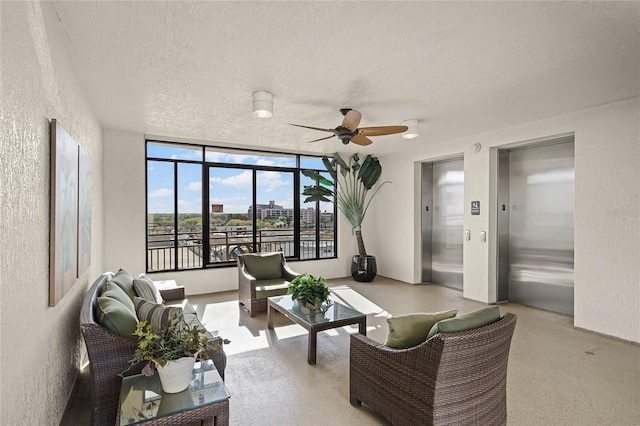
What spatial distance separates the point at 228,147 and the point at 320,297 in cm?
371

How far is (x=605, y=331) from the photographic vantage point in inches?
159

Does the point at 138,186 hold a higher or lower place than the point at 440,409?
higher

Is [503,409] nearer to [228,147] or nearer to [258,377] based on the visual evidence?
[258,377]

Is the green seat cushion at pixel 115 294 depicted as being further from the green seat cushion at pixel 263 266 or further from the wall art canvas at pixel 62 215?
the green seat cushion at pixel 263 266

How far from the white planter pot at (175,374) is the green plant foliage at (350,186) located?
5.10 meters

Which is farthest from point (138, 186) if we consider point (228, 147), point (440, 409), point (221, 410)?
point (440, 409)

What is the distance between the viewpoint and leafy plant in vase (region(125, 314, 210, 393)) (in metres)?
1.92

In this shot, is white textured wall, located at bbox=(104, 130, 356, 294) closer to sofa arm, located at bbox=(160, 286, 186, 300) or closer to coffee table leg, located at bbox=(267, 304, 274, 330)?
sofa arm, located at bbox=(160, 286, 186, 300)

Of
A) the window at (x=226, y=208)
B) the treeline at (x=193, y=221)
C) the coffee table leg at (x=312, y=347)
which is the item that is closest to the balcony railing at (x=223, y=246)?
the window at (x=226, y=208)

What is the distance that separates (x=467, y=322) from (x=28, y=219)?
247 cm

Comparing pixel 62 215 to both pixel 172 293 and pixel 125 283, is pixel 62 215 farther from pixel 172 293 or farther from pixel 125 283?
pixel 172 293

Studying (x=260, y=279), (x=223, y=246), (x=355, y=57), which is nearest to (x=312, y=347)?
(x=260, y=279)

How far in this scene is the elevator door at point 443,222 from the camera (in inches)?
247

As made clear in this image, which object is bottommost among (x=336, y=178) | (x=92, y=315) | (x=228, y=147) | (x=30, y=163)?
(x=92, y=315)
